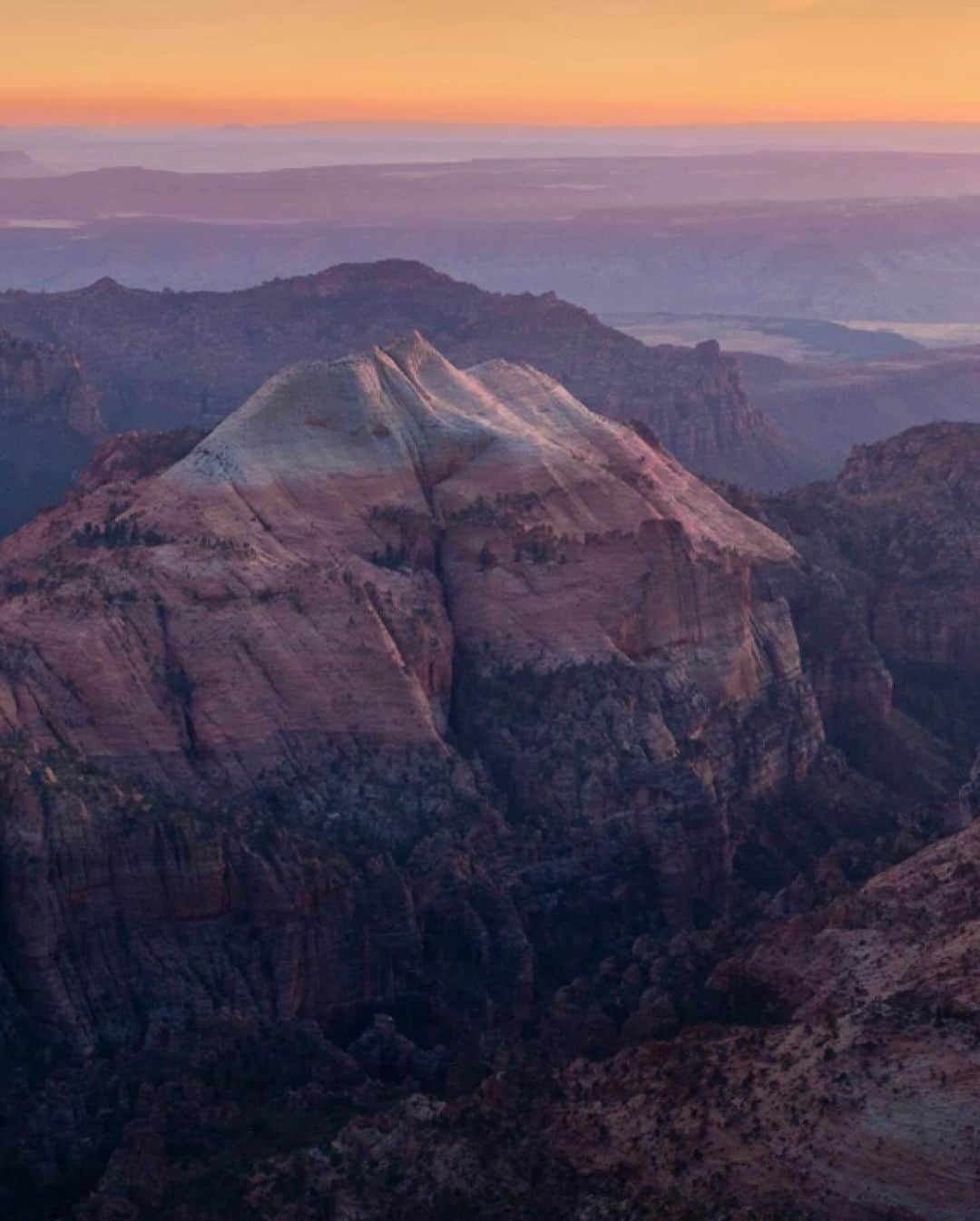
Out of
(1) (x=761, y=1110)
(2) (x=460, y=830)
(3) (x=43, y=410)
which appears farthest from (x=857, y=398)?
(1) (x=761, y=1110)

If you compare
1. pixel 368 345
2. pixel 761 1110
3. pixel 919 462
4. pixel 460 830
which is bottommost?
pixel 368 345

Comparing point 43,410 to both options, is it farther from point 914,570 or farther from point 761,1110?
point 761,1110

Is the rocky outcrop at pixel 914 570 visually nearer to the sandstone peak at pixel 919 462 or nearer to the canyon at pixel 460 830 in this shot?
the sandstone peak at pixel 919 462

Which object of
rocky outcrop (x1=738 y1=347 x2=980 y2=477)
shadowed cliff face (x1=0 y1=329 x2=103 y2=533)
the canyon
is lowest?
rocky outcrop (x1=738 y1=347 x2=980 y2=477)

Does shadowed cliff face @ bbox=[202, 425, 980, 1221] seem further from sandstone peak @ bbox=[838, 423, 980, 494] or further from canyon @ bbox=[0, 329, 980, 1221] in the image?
sandstone peak @ bbox=[838, 423, 980, 494]

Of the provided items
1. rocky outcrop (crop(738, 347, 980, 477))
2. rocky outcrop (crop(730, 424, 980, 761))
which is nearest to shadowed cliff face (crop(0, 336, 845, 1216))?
rocky outcrop (crop(730, 424, 980, 761))
